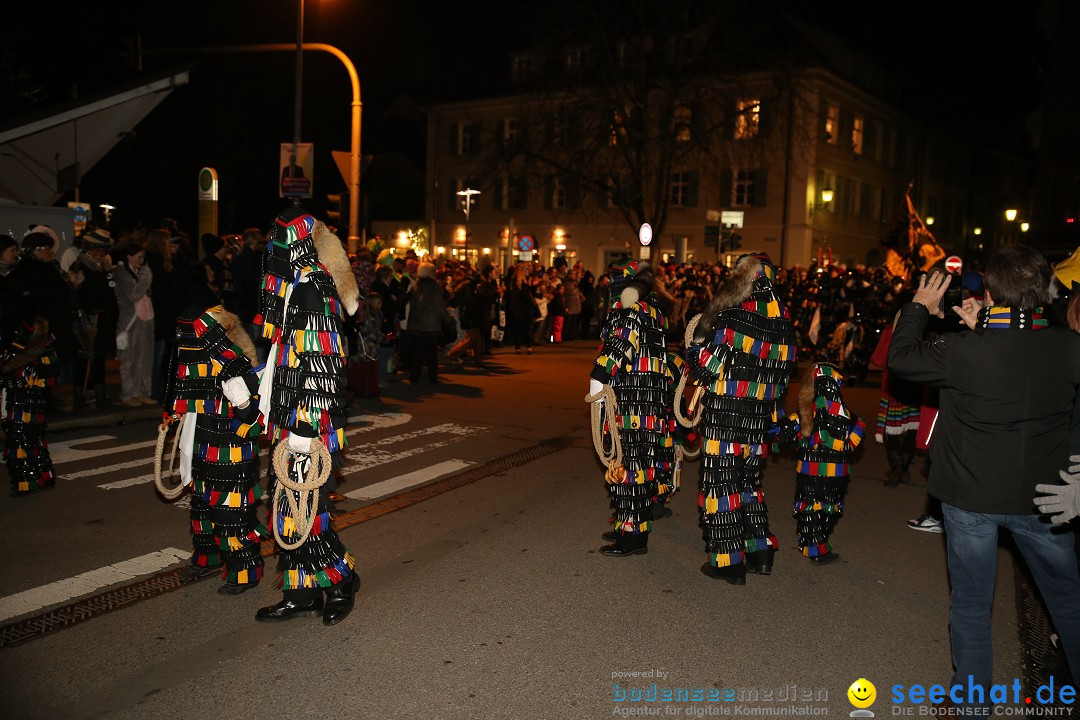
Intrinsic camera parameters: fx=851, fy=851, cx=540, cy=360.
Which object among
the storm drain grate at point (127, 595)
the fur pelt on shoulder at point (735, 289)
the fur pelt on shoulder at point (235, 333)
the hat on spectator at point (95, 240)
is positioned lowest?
the storm drain grate at point (127, 595)

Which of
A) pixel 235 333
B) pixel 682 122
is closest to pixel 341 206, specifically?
pixel 235 333

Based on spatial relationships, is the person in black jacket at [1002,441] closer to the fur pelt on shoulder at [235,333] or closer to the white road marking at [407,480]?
the fur pelt on shoulder at [235,333]

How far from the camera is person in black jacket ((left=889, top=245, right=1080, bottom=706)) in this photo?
3377 millimetres

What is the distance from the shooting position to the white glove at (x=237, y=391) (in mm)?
4496

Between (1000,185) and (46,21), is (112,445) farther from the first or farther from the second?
(1000,185)

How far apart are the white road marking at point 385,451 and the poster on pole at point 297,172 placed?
5.94 metres

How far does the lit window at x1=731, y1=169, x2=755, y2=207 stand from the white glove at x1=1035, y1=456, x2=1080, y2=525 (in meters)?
35.2

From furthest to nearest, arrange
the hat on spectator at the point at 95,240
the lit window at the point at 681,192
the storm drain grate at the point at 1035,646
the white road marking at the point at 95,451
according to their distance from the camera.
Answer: the lit window at the point at 681,192, the hat on spectator at the point at 95,240, the white road marking at the point at 95,451, the storm drain grate at the point at 1035,646

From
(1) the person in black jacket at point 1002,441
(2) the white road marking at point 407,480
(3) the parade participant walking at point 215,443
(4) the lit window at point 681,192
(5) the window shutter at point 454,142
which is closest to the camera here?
(1) the person in black jacket at point 1002,441

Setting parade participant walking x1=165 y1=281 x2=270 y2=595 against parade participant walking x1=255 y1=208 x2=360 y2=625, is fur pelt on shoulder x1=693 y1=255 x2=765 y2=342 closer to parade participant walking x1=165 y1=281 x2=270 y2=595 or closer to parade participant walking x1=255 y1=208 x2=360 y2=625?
parade participant walking x1=255 y1=208 x2=360 y2=625

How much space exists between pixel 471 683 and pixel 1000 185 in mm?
62241

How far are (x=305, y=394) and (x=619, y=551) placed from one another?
2513 millimetres

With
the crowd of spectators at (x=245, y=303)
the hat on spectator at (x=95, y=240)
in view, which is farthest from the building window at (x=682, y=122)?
the hat on spectator at (x=95, y=240)

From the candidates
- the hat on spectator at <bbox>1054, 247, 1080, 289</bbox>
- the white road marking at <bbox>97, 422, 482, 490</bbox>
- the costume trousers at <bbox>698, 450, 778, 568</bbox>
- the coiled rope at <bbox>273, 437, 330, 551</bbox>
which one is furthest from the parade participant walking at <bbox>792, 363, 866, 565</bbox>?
the white road marking at <bbox>97, 422, 482, 490</bbox>
